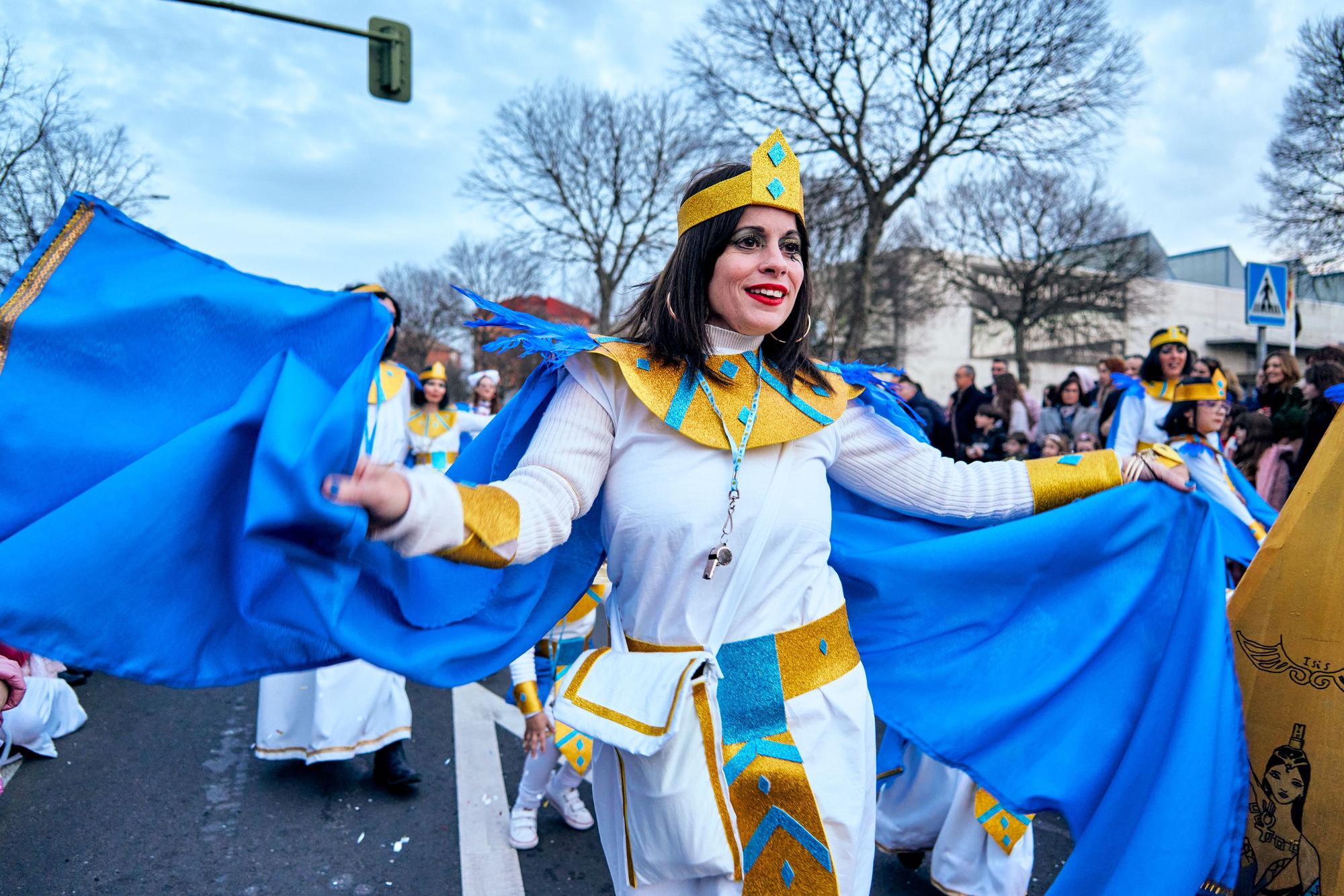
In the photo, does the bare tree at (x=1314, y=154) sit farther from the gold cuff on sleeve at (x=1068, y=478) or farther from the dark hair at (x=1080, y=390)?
the gold cuff on sleeve at (x=1068, y=478)

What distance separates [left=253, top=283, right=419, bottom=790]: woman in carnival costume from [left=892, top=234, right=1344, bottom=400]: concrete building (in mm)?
35785

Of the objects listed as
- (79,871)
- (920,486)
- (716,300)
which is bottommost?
(79,871)

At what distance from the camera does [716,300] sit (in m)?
2.16

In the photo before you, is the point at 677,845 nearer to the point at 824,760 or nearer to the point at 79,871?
the point at 824,760

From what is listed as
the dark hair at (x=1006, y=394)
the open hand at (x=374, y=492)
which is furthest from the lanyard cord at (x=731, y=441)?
the dark hair at (x=1006, y=394)

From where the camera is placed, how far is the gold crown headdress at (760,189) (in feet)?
6.94

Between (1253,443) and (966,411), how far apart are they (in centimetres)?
478

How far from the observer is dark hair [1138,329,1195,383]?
6.83 m

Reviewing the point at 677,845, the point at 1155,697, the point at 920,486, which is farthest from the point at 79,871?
the point at 1155,697

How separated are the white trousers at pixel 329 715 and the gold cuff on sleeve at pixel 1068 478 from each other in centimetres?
314

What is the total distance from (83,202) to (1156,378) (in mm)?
6994

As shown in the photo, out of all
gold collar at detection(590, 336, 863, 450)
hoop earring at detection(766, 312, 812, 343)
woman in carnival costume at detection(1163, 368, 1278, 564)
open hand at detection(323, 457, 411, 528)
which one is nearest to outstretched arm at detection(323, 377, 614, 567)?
open hand at detection(323, 457, 411, 528)

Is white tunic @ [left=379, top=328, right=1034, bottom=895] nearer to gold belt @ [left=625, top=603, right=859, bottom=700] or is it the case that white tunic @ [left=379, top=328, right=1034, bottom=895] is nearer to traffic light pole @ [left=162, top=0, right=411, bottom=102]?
gold belt @ [left=625, top=603, right=859, bottom=700]

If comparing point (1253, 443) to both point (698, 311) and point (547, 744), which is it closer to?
point (547, 744)
